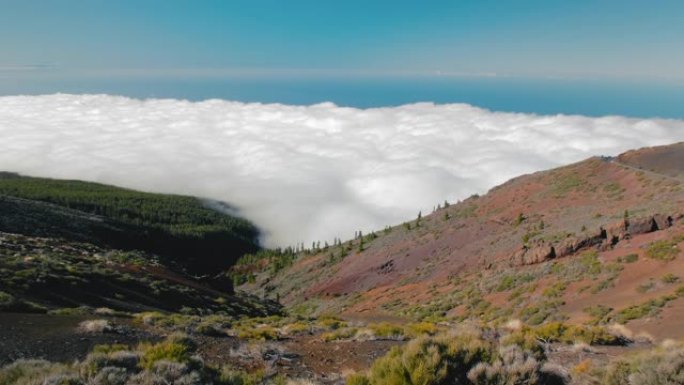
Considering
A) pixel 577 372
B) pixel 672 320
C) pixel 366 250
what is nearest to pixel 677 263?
pixel 672 320

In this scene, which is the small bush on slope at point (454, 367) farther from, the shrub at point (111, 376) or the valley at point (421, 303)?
the shrub at point (111, 376)

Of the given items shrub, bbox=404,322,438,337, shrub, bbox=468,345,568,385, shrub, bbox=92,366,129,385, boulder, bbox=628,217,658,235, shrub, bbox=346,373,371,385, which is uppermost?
boulder, bbox=628,217,658,235

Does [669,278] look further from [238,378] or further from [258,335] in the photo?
[238,378]

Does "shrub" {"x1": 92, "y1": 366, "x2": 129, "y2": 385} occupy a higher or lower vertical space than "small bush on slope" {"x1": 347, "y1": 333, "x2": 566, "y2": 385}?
higher

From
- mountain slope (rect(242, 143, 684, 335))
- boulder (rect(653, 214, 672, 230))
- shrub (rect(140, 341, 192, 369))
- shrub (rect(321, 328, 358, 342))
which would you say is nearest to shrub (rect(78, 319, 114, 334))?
shrub (rect(140, 341, 192, 369))

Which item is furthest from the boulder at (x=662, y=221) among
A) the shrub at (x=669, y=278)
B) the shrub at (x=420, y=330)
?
the shrub at (x=420, y=330)

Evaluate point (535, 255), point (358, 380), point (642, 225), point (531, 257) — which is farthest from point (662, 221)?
point (358, 380)

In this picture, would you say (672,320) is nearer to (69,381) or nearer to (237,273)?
(69,381)

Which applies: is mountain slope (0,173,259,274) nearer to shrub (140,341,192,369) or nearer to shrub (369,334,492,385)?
shrub (140,341,192,369)

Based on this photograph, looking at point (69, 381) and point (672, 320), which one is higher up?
point (69, 381)
